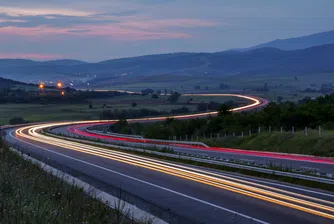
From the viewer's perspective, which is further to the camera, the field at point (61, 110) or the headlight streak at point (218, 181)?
the field at point (61, 110)

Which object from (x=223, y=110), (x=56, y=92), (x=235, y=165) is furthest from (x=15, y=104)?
(x=235, y=165)

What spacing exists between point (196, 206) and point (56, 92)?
113443 mm

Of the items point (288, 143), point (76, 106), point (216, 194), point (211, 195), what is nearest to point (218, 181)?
point (216, 194)

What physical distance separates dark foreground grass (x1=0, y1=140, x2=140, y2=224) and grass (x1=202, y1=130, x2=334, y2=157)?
19965 mm

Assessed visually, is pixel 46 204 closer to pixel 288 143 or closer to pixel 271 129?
Result: pixel 288 143

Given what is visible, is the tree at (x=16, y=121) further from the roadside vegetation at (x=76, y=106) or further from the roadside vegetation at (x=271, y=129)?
the roadside vegetation at (x=271, y=129)

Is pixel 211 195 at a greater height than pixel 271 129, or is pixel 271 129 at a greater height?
pixel 211 195

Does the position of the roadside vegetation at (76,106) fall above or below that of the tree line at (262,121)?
below

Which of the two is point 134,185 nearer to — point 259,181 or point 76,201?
point 259,181

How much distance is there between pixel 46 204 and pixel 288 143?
1085 inches

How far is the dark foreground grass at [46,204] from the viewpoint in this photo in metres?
8.17

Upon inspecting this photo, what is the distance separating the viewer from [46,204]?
9.18 m

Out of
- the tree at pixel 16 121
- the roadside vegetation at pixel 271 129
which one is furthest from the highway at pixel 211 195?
the tree at pixel 16 121

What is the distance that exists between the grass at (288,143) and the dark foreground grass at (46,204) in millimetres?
19965
